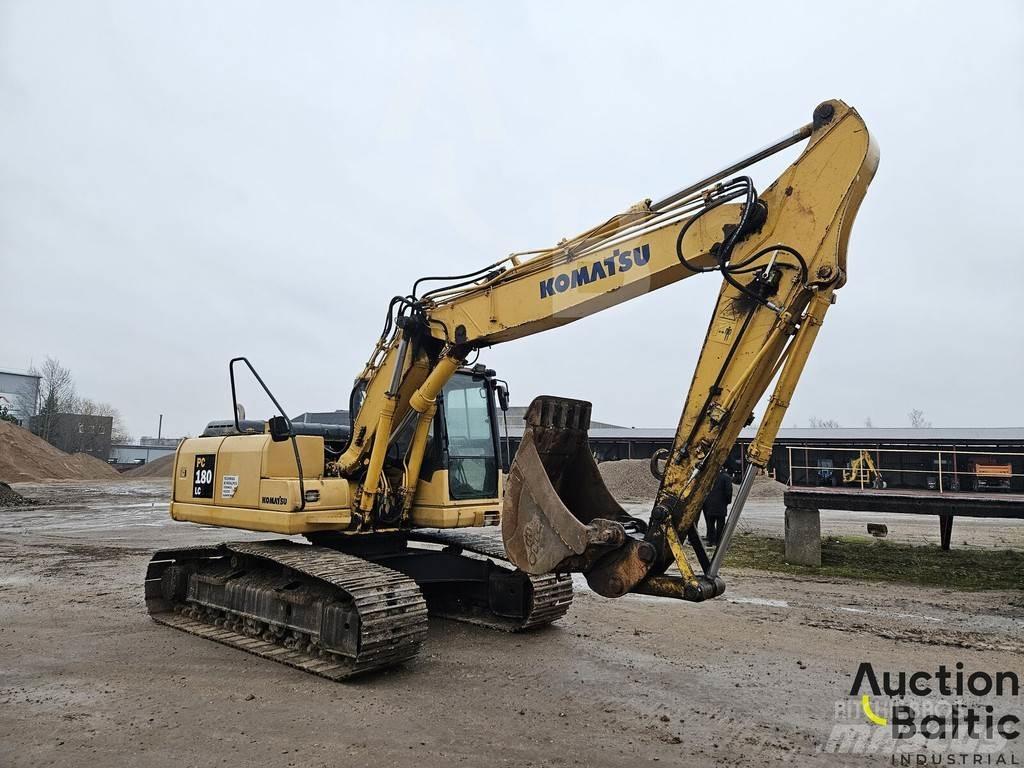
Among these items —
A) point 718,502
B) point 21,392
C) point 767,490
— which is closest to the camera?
point 718,502

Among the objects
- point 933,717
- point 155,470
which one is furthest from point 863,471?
point 155,470

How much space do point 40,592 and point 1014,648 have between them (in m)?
10.9

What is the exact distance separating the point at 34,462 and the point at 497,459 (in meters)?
41.0

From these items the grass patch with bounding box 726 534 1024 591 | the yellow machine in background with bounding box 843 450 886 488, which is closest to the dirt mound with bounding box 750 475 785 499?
the yellow machine in background with bounding box 843 450 886 488

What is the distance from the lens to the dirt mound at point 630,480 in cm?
2978

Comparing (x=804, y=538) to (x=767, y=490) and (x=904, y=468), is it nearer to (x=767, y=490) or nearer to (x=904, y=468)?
(x=767, y=490)

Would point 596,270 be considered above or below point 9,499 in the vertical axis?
above

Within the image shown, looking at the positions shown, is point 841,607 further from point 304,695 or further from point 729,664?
point 304,695

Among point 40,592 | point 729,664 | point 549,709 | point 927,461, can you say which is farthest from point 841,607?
point 927,461

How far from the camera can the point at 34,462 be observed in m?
39.3

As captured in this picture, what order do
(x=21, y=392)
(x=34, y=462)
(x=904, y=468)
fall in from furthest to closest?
(x=21, y=392)
(x=34, y=462)
(x=904, y=468)

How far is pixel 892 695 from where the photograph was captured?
5.32m

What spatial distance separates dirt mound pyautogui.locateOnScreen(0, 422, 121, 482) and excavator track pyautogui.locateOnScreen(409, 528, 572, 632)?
35.9m

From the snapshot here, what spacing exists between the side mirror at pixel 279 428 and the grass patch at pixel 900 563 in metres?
7.80
